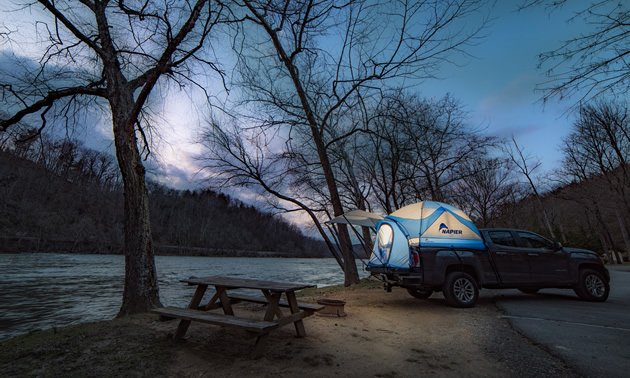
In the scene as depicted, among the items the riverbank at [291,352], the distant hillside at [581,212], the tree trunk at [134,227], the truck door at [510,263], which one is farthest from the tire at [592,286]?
the distant hillside at [581,212]

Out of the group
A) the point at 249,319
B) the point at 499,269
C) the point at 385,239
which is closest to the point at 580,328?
the point at 499,269

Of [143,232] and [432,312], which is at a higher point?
[143,232]

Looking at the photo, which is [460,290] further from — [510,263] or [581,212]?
[581,212]

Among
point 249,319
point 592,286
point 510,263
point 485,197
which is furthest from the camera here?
point 485,197

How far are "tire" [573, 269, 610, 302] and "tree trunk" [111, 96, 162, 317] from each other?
33.4 feet

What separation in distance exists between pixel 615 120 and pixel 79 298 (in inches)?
1359

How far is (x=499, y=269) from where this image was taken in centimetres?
715

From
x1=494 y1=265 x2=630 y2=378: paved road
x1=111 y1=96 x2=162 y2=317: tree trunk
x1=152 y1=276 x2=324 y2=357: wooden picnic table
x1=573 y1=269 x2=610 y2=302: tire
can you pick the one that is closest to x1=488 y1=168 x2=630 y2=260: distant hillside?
x1=573 y1=269 x2=610 y2=302: tire

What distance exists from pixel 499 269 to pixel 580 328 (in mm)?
2299

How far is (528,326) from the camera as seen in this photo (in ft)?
16.7

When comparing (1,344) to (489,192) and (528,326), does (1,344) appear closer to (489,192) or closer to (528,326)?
(528,326)

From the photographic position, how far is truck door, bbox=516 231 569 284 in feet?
24.3

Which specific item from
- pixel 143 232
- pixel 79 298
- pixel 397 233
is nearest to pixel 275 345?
pixel 143 232

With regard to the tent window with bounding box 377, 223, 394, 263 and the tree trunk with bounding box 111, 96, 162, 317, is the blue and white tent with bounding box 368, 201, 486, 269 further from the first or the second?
the tree trunk with bounding box 111, 96, 162, 317
